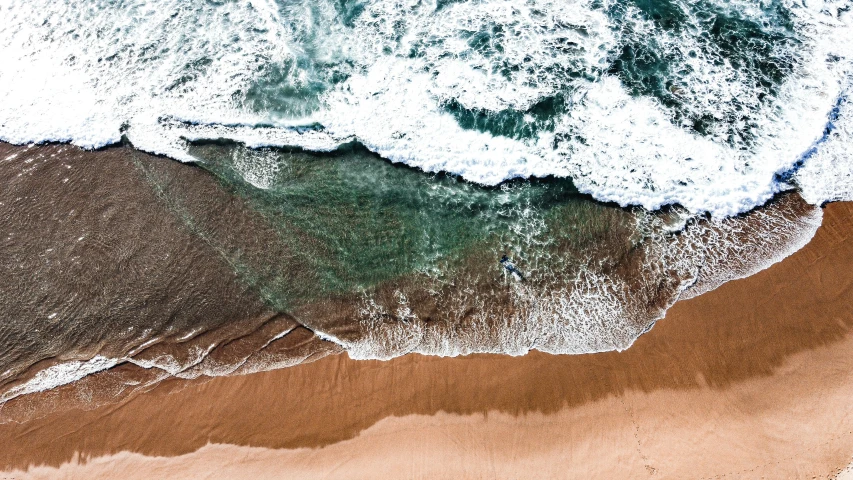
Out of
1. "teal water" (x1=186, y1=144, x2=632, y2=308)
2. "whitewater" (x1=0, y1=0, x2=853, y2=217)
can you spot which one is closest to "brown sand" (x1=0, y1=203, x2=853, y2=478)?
"teal water" (x1=186, y1=144, x2=632, y2=308)

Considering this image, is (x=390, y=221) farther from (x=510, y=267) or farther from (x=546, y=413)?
(x=546, y=413)

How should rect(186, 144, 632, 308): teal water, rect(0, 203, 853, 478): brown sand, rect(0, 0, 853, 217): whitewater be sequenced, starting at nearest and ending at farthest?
rect(0, 203, 853, 478): brown sand < rect(186, 144, 632, 308): teal water < rect(0, 0, 853, 217): whitewater

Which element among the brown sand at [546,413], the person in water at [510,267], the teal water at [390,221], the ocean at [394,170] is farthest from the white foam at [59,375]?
the person in water at [510,267]

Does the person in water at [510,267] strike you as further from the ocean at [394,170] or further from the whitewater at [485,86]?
the whitewater at [485,86]

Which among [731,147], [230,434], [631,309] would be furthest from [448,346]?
[731,147]

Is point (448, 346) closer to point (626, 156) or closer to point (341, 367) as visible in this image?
point (341, 367)

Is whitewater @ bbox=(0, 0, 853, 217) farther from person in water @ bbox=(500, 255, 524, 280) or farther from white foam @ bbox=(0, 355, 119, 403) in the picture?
white foam @ bbox=(0, 355, 119, 403)

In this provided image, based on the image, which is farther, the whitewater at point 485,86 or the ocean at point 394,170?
the whitewater at point 485,86

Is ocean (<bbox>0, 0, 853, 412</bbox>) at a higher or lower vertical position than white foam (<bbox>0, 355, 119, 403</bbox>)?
higher
